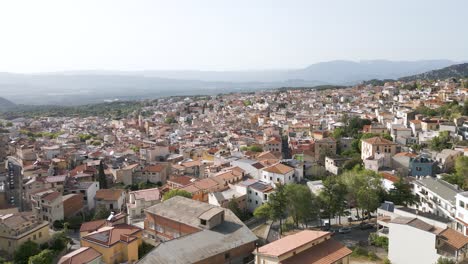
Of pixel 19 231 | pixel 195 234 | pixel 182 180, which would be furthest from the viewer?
pixel 182 180

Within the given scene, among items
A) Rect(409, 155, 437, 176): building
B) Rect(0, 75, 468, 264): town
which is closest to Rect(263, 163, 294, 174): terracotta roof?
Rect(0, 75, 468, 264): town

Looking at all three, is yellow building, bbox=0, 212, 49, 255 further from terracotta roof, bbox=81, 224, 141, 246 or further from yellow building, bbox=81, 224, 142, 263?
terracotta roof, bbox=81, 224, 141, 246

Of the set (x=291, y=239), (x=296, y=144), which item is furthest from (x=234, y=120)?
(x=291, y=239)

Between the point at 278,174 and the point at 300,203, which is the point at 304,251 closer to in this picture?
the point at 300,203

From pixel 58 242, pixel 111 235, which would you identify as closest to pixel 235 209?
pixel 111 235

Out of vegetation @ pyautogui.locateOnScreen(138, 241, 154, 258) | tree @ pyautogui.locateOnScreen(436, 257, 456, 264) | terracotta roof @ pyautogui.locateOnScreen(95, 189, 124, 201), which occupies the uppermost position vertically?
tree @ pyautogui.locateOnScreen(436, 257, 456, 264)
